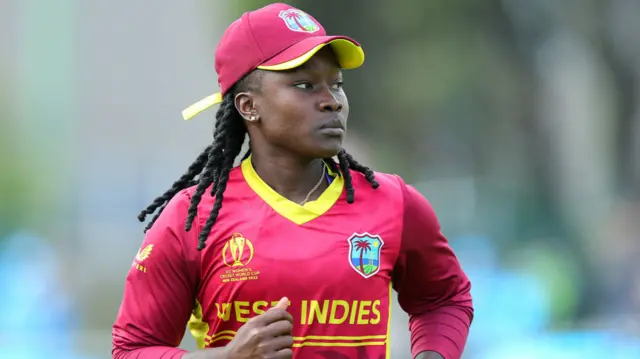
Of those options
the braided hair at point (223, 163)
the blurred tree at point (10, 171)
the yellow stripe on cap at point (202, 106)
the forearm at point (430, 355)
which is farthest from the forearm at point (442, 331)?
the blurred tree at point (10, 171)

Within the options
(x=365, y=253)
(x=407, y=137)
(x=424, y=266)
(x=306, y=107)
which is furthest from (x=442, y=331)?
(x=407, y=137)

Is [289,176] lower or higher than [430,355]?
higher

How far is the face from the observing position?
2.98 meters

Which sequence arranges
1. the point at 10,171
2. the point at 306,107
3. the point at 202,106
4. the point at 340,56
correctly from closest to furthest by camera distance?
1. the point at 306,107
2. the point at 340,56
3. the point at 202,106
4. the point at 10,171

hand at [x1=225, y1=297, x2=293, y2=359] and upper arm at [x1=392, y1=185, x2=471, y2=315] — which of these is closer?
hand at [x1=225, y1=297, x2=293, y2=359]

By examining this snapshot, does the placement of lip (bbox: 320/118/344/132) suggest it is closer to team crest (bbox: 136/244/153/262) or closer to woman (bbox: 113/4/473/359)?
woman (bbox: 113/4/473/359)

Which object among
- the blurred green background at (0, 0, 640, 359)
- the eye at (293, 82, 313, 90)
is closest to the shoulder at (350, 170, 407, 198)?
the eye at (293, 82, 313, 90)

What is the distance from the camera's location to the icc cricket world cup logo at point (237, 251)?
114 inches

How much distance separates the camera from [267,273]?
2885 mm

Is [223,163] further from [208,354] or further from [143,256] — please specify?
[208,354]

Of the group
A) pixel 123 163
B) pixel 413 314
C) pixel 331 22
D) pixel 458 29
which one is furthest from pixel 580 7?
pixel 413 314

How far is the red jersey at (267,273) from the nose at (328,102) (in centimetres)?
26

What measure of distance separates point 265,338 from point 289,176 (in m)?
0.59

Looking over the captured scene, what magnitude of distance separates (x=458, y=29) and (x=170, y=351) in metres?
7.79
